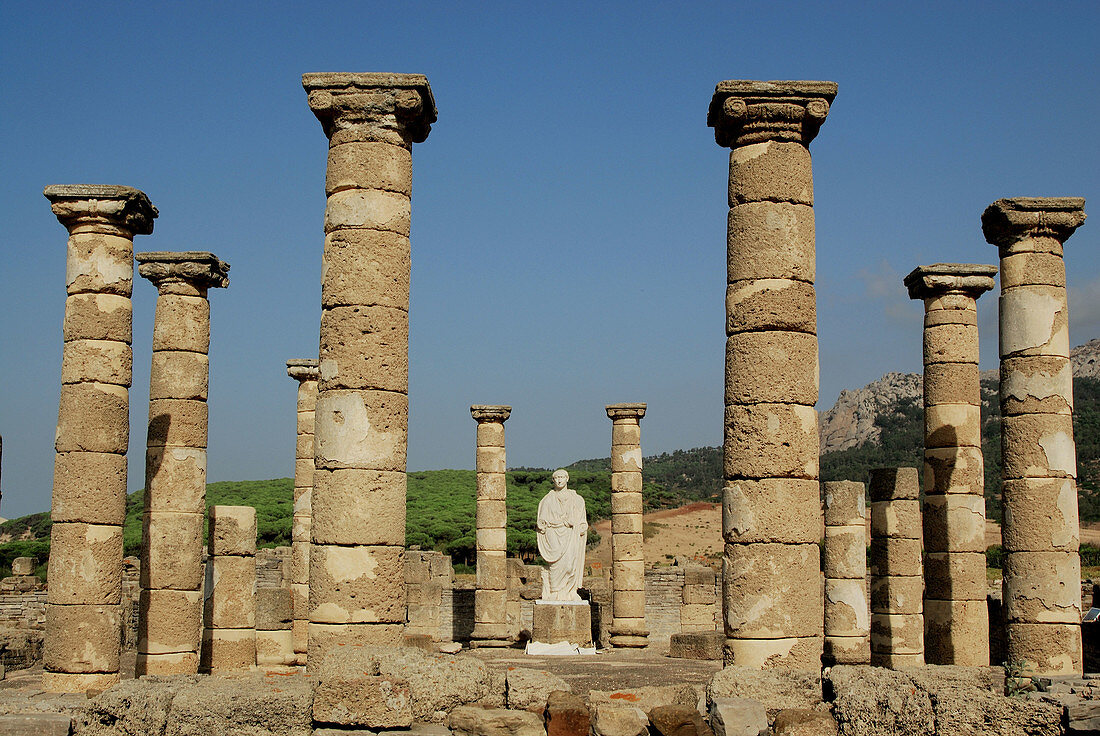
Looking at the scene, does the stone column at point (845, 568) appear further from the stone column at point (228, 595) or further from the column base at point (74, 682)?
the column base at point (74, 682)

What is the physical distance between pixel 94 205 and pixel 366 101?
3920 millimetres

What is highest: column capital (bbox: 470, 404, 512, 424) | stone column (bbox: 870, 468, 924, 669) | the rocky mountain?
the rocky mountain

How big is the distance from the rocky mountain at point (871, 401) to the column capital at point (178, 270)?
244 feet

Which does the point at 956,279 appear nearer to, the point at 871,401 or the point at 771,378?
the point at 771,378

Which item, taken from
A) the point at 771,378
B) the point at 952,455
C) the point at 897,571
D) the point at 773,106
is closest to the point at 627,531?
the point at 897,571

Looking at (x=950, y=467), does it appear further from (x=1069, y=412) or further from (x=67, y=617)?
(x=67, y=617)

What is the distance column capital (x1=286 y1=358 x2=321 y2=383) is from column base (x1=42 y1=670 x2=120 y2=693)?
879cm

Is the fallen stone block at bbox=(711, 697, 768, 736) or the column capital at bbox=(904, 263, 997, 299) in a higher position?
the column capital at bbox=(904, 263, 997, 299)

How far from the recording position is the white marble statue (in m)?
18.7

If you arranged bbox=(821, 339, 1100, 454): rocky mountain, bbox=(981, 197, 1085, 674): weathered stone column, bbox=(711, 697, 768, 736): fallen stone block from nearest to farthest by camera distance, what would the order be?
bbox=(711, 697, 768, 736): fallen stone block, bbox=(981, 197, 1085, 674): weathered stone column, bbox=(821, 339, 1100, 454): rocky mountain

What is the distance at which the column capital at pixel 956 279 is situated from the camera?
14836mm

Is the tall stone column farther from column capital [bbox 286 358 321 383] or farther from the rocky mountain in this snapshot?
the rocky mountain

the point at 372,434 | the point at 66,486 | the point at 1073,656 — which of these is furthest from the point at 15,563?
the point at 1073,656

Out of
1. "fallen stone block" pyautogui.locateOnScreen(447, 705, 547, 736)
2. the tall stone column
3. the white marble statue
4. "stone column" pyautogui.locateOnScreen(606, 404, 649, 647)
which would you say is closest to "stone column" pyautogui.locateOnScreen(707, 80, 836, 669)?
"fallen stone block" pyautogui.locateOnScreen(447, 705, 547, 736)
